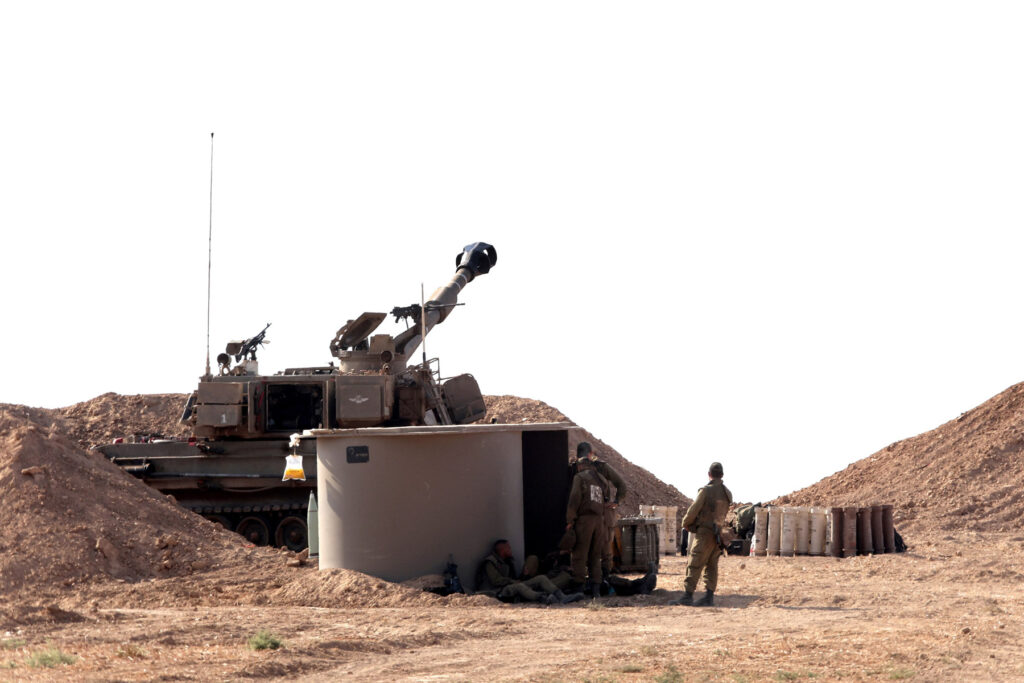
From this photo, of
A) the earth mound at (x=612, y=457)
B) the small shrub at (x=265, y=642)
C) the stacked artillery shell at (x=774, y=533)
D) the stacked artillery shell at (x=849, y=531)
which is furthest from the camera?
the earth mound at (x=612, y=457)

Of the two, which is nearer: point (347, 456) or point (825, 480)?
point (347, 456)

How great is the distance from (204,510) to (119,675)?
1337 cm

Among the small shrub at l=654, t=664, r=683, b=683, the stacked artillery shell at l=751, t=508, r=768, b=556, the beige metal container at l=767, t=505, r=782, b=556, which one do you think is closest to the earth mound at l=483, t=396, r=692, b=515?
the stacked artillery shell at l=751, t=508, r=768, b=556

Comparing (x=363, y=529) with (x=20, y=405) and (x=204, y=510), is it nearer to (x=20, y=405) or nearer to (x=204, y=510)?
(x=204, y=510)

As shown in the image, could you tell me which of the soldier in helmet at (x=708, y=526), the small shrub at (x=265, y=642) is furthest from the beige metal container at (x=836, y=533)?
the small shrub at (x=265, y=642)

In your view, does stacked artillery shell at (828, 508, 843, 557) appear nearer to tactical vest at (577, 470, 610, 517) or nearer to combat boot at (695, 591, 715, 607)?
combat boot at (695, 591, 715, 607)

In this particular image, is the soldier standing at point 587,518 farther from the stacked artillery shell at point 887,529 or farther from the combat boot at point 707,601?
the stacked artillery shell at point 887,529

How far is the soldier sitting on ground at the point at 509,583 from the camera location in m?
15.1

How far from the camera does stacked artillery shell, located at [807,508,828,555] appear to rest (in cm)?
2064

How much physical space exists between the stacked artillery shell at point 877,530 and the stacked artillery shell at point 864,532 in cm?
15

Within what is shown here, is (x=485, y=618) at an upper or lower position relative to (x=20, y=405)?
lower

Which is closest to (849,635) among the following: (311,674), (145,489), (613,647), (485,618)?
(613,647)

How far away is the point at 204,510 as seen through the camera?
23344 millimetres

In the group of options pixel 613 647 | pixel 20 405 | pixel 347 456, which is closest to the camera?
pixel 613 647
